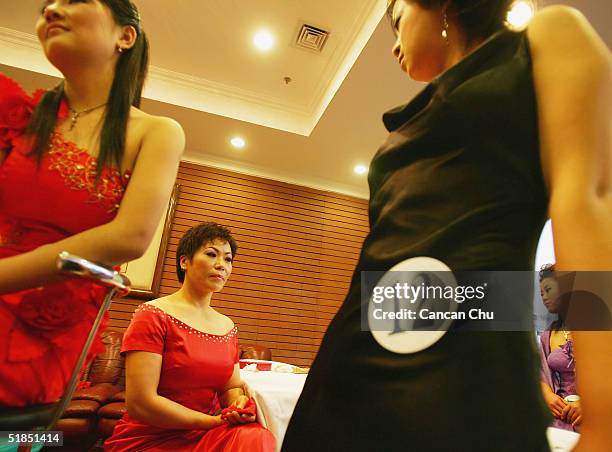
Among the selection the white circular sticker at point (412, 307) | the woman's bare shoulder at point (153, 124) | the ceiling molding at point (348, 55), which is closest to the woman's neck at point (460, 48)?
the white circular sticker at point (412, 307)

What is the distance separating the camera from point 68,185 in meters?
0.85

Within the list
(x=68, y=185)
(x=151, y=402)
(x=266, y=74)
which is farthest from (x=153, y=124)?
(x=266, y=74)

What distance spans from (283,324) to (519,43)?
17.9ft

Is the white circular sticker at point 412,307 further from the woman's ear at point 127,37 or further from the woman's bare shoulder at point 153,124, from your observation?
the woman's ear at point 127,37

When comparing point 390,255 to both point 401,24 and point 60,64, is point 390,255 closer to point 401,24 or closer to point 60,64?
point 401,24

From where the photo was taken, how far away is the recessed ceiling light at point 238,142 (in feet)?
17.6

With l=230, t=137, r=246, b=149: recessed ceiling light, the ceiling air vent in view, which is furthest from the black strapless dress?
l=230, t=137, r=246, b=149: recessed ceiling light

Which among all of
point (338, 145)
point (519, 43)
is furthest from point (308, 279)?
point (519, 43)

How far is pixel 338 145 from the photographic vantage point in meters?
5.30

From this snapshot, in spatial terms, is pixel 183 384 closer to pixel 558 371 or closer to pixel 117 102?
pixel 117 102

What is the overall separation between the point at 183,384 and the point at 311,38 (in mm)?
3746

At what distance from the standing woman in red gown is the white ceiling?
3.02 meters

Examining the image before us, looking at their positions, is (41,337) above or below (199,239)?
below

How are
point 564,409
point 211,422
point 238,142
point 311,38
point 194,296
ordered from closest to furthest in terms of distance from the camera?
point 211,422
point 194,296
point 564,409
point 311,38
point 238,142
